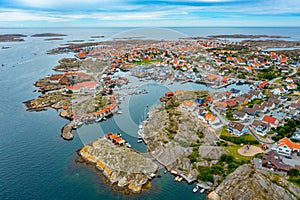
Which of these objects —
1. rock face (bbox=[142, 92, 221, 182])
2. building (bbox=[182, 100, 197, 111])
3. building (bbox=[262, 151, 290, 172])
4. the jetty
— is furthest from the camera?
building (bbox=[182, 100, 197, 111])

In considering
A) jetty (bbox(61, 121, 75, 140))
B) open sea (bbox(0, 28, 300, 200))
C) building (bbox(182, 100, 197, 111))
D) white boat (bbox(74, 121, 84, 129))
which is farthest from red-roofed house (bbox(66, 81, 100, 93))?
building (bbox(182, 100, 197, 111))

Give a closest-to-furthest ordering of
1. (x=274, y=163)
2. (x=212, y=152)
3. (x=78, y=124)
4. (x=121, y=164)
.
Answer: (x=274, y=163), (x=121, y=164), (x=212, y=152), (x=78, y=124)

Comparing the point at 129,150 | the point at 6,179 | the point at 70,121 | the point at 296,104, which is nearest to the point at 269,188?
the point at 129,150

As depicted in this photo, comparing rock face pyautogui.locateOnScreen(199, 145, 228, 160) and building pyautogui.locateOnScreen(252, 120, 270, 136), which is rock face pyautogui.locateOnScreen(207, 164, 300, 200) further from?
building pyautogui.locateOnScreen(252, 120, 270, 136)

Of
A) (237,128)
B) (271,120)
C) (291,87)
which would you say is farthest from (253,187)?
(291,87)

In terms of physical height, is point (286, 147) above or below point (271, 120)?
below

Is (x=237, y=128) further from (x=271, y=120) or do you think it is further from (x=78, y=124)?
(x=78, y=124)
